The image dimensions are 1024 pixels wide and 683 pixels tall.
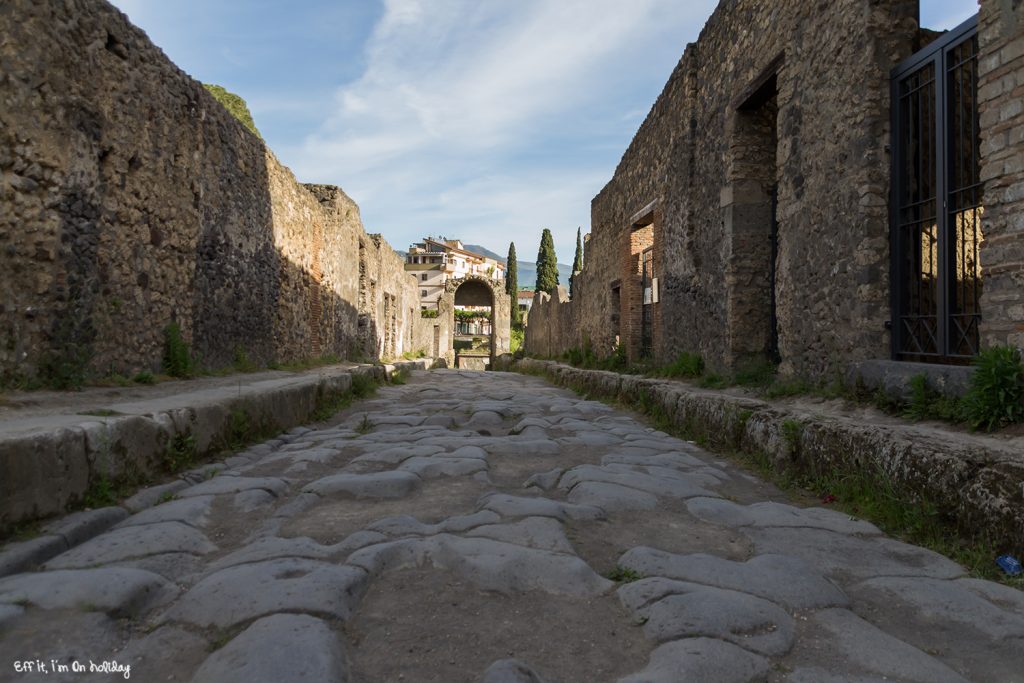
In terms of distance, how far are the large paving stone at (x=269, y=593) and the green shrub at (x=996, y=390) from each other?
275cm

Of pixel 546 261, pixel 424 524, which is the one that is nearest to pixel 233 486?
pixel 424 524

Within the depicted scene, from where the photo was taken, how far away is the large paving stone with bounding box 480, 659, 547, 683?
1340 mm

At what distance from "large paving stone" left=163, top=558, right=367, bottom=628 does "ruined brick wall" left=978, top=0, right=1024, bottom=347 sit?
311 cm

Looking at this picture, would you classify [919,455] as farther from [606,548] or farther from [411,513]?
[411,513]

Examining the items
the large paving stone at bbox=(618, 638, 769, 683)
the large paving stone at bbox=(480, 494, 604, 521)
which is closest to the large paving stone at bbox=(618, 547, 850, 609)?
the large paving stone at bbox=(618, 638, 769, 683)

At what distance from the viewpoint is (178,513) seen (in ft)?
8.57

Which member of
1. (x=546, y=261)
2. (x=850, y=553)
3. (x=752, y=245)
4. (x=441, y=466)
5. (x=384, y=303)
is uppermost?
(x=546, y=261)

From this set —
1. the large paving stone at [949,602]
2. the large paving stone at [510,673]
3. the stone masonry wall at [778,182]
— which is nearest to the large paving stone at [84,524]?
the large paving stone at [510,673]

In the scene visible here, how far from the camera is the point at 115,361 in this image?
508 centimetres

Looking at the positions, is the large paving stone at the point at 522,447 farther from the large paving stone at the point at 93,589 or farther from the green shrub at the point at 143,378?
the green shrub at the point at 143,378

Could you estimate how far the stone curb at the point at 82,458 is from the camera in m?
2.22

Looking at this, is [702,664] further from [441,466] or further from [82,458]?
[82,458]

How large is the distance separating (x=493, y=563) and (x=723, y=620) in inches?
27.3

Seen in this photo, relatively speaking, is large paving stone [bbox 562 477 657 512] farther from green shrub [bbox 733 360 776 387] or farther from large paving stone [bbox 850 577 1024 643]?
green shrub [bbox 733 360 776 387]
